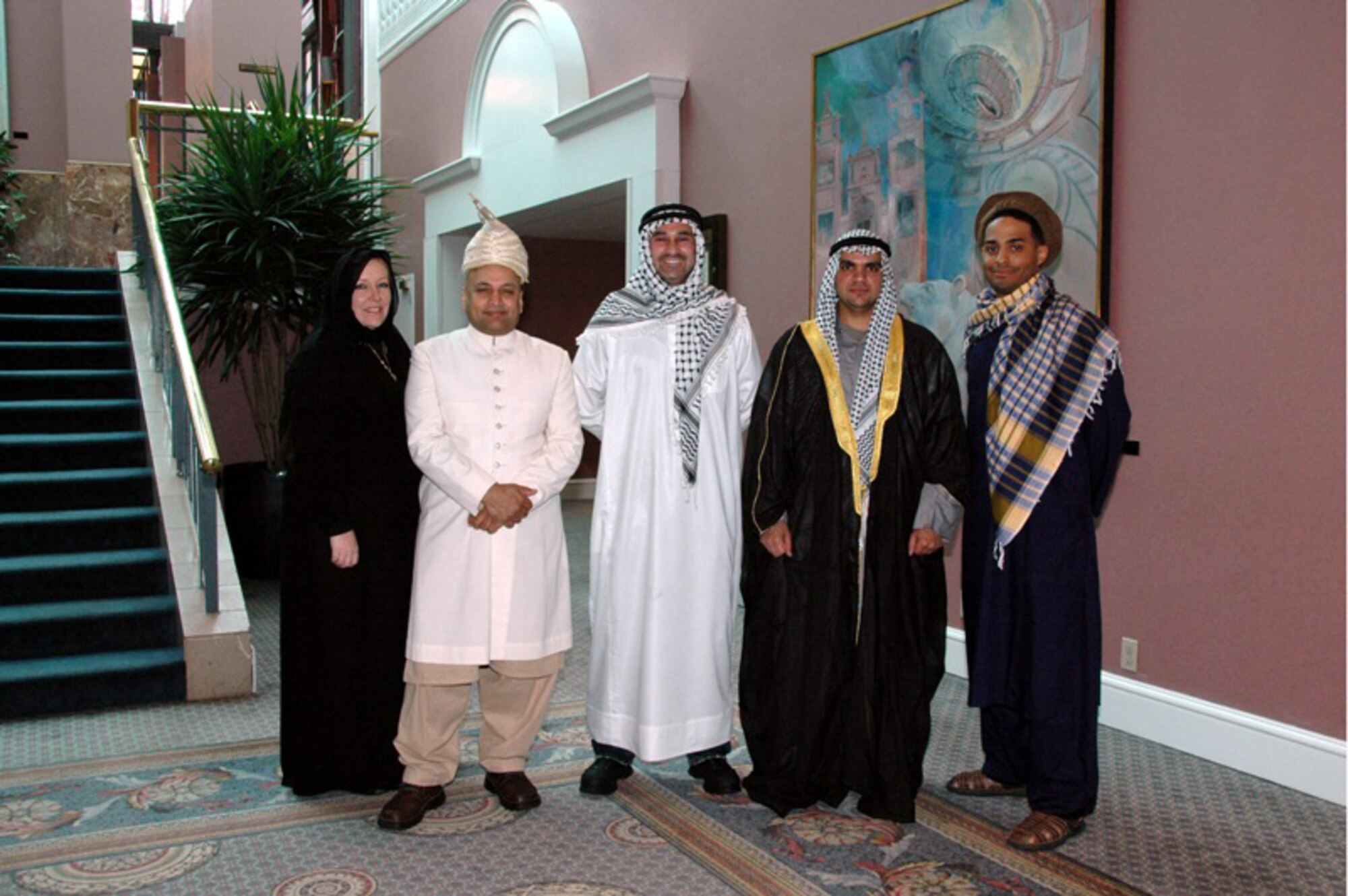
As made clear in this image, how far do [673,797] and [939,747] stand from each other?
91cm

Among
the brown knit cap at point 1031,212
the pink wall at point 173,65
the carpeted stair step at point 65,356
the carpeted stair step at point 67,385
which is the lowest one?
the carpeted stair step at point 67,385

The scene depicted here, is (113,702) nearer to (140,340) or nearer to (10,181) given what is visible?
(140,340)

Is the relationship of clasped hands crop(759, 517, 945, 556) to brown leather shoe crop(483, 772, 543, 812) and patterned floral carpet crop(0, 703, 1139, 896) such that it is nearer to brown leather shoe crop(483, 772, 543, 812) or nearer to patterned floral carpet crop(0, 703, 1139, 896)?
patterned floral carpet crop(0, 703, 1139, 896)

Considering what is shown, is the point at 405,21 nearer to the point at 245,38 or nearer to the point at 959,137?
the point at 245,38

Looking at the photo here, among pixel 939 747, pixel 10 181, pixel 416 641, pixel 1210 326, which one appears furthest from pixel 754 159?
pixel 10 181

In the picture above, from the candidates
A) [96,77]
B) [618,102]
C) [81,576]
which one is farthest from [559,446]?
[96,77]

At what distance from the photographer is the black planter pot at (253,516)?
6.32 metres

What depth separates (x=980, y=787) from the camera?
3.14 meters

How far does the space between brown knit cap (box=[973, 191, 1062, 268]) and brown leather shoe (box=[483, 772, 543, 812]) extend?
174 centimetres

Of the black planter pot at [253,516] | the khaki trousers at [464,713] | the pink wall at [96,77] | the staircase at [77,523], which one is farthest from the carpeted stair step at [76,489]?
the pink wall at [96,77]

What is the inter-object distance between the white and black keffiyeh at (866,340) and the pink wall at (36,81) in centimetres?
699

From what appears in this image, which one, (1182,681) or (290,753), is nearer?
(290,753)

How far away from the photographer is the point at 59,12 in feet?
27.7

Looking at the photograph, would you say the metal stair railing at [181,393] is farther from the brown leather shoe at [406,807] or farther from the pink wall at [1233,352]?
the pink wall at [1233,352]
